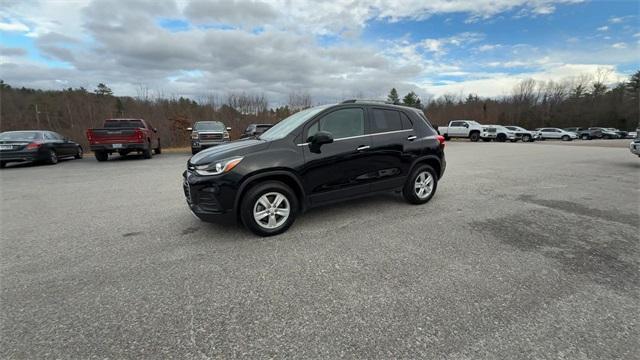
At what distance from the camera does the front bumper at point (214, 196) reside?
3561 mm

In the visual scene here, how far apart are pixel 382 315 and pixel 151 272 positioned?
230 cm

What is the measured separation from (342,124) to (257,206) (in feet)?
5.63

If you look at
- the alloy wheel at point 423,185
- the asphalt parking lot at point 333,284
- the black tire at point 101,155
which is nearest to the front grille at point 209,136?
the black tire at point 101,155

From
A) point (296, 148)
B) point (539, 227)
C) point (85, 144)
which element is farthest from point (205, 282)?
point (85, 144)

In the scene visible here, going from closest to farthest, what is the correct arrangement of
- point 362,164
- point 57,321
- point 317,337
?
point 317,337 → point 57,321 → point 362,164

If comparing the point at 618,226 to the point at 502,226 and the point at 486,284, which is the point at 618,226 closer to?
the point at 502,226

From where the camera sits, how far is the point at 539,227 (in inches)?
162

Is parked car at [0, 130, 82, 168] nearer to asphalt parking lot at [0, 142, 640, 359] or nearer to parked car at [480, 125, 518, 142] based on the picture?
asphalt parking lot at [0, 142, 640, 359]

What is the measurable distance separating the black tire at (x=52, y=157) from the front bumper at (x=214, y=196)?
12.1 metres

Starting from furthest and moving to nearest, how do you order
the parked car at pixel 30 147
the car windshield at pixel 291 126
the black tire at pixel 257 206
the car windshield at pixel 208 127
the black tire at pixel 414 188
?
1. the car windshield at pixel 208 127
2. the parked car at pixel 30 147
3. the black tire at pixel 414 188
4. the car windshield at pixel 291 126
5. the black tire at pixel 257 206

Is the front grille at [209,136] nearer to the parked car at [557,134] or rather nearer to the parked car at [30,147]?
the parked car at [30,147]

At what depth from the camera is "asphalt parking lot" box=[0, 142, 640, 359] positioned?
2006 millimetres

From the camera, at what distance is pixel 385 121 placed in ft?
15.5

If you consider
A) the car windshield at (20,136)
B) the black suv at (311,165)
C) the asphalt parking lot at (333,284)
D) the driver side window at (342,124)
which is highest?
the car windshield at (20,136)
